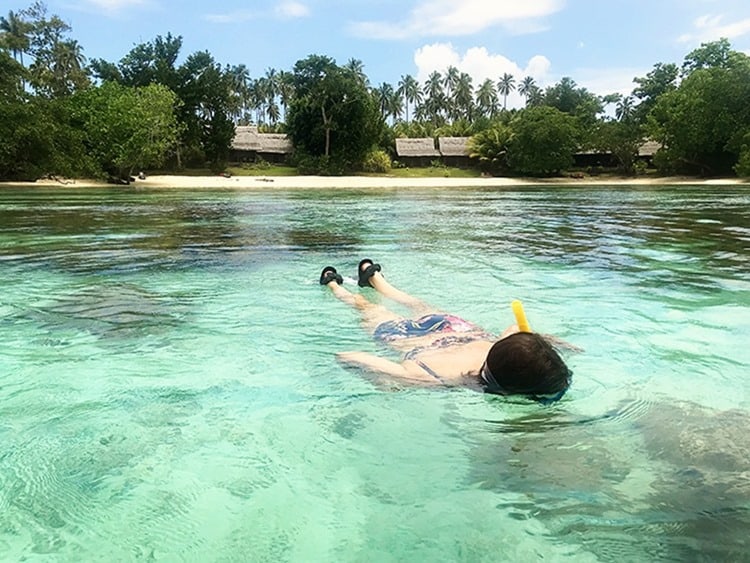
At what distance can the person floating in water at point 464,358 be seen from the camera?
3.46 metres

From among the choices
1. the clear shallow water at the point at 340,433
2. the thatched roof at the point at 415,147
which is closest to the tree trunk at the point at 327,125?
the thatched roof at the point at 415,147

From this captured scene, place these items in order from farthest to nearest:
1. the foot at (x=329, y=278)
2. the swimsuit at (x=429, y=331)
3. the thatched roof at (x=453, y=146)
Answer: the thatched roof at (x=453, y=146) → the foot at (x=329, y=278) → the swimsuit at (x=429, y=331)

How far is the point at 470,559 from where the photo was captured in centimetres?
222

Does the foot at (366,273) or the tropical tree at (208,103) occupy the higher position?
the tropical tree at (208,103)

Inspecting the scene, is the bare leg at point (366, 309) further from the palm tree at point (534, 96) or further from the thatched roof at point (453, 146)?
Result: the palm tree at point (534, 96)

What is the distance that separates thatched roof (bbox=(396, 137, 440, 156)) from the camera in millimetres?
62375

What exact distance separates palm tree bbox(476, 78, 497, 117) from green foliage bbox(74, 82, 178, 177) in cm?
6634

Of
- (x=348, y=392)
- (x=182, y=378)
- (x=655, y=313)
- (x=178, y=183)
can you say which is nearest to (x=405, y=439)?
(x=348, y=392)

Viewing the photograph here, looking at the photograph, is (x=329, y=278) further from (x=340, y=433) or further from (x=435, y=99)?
(x=435, y=99)

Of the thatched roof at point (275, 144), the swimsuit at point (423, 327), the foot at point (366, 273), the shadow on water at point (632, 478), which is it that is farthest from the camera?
the thatched roof at point (275, 144)

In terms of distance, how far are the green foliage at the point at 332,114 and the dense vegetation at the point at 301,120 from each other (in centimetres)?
10

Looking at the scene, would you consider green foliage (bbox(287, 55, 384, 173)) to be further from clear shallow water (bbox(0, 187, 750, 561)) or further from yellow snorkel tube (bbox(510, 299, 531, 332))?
yellow snorkel tube (bbox(510, 299, 531, 332))

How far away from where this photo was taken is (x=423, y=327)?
15.5 feet

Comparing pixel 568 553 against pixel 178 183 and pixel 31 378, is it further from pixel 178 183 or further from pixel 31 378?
pixel 178 183
